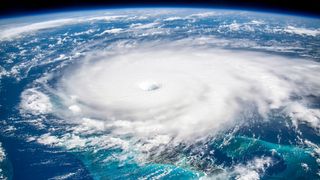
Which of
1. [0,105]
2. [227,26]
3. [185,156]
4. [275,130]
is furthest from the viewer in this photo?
[227,26]

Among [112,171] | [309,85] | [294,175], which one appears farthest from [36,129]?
[309,85]

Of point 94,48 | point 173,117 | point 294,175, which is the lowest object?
point 294,175

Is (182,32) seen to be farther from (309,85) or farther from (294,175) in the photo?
(294,175)

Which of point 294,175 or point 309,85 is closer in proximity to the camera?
point 294,175

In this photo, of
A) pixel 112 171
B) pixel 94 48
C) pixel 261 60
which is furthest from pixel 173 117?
pixel 94 48

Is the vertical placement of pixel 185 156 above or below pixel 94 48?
below

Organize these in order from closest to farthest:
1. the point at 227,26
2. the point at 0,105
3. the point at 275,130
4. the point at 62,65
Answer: the point at 275,130, the point at 0,105, the point at 62,65, the point at 227,26
